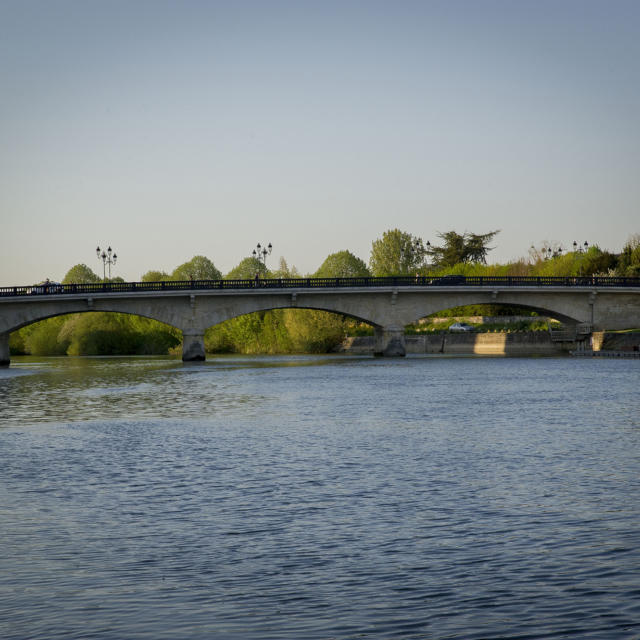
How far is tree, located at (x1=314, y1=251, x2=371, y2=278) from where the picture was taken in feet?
459

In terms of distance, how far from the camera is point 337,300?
3098 inches

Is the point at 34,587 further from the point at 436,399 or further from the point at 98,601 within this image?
the point at 436,399

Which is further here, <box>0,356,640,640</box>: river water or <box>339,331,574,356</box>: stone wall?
<box>339,331,574,356</box>: stone wall

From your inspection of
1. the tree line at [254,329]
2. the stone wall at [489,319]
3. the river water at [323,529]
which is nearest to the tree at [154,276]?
the tree line at [254,329]

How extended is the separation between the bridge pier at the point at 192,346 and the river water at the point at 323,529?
5216cm

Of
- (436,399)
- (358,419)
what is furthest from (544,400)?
(358,419)

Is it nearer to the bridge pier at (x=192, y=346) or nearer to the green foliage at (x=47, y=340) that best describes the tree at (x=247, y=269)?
the green foliage at (x=47, y=340)

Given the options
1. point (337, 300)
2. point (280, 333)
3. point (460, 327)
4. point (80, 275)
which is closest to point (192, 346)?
Answer: point (337, 300)

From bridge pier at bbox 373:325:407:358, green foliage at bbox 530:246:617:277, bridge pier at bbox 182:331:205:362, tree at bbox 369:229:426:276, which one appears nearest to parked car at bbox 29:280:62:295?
bridge pier at bbox 182:331:205:362

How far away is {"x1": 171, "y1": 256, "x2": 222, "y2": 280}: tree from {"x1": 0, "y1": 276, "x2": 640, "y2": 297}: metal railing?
6550 cm

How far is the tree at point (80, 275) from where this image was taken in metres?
171

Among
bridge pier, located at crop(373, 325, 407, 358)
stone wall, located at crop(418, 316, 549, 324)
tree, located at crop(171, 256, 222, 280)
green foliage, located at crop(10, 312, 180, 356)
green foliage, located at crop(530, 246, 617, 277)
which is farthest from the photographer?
tree, located at crop(171, 256, 222, 280)

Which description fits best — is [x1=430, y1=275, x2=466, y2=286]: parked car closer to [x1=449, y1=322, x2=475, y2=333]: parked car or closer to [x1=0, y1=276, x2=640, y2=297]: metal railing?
[x1=0, y1=276, x2=640, y2=297]: metal railing

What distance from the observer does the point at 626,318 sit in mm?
82812
